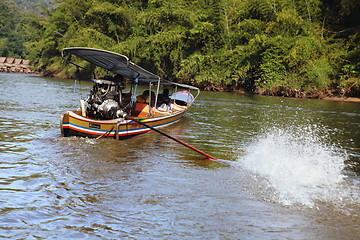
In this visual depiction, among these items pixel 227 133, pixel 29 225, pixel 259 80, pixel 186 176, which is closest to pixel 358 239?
pixel 186 176

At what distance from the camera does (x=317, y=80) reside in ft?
94.9

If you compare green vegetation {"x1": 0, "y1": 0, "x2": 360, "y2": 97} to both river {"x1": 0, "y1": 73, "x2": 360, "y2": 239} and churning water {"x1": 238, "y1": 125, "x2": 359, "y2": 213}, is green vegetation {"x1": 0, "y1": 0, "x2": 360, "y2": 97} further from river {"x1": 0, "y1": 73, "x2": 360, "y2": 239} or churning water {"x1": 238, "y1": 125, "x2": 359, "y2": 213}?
river {"x1": 0, "y1": 73, "x2": 360, "y2": 239}

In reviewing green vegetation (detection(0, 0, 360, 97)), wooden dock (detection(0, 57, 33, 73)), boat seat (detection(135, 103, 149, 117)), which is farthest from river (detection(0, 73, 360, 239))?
wooden dock (detection(0, 57, 33, 73))

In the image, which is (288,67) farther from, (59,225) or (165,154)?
(59,225)

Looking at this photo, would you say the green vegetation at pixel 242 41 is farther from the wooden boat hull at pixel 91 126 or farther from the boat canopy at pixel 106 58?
the wooden boat hull at pixel 91 126

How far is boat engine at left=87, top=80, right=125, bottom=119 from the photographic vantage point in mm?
10484

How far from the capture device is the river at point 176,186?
15.8 feet

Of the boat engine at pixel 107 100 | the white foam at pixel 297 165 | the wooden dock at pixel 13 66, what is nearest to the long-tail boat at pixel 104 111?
the boat engine at pixel 107 100

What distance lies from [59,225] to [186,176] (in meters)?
3.11

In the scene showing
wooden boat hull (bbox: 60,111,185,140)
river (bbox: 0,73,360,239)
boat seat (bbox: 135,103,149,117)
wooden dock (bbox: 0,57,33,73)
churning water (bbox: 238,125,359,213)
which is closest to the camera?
river (bbox: 0,73,360,239)

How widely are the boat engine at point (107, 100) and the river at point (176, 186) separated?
923 mm

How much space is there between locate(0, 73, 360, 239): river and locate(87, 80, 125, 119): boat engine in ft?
3.03

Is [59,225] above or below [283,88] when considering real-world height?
below

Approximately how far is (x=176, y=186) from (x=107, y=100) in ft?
15.8
